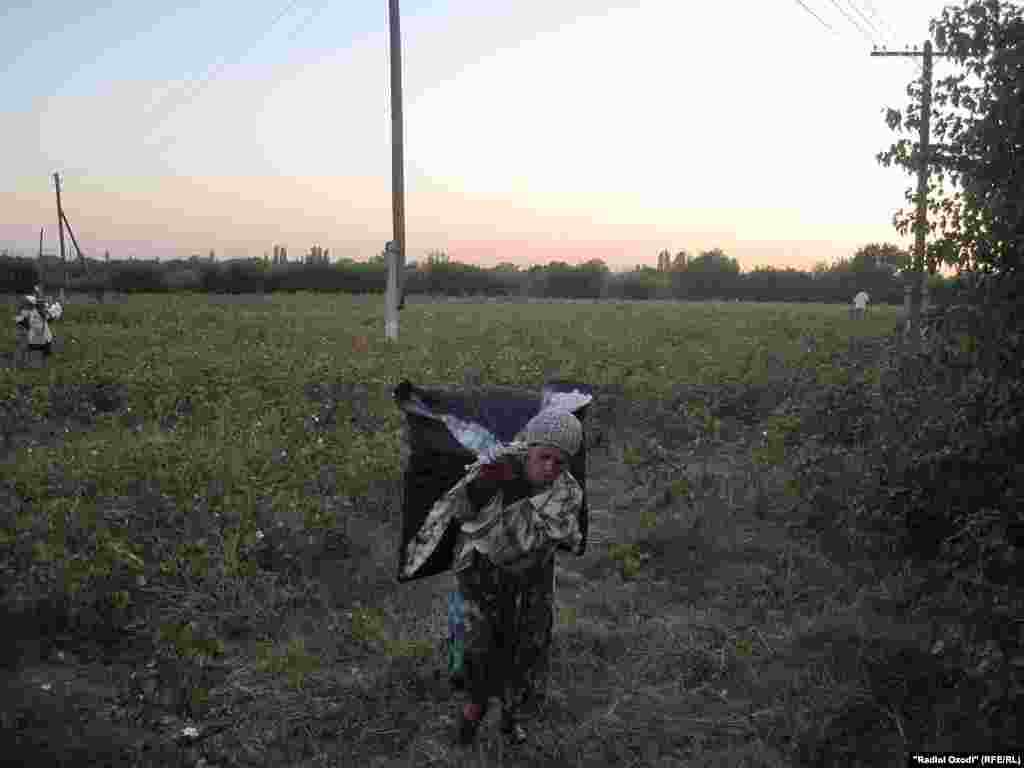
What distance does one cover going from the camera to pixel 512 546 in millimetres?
3283

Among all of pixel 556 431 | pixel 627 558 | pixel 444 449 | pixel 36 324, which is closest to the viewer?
pixel 556 431

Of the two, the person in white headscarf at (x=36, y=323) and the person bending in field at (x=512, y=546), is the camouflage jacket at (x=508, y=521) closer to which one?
the person bending in field at (x=512, y=546)

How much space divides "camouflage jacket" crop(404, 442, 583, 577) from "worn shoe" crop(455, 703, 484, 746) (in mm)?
618

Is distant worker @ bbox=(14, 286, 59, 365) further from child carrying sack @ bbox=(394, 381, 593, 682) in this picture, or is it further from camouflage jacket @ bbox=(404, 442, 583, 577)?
camouflage jacket @ bbox=(404, 442, 583, 577)

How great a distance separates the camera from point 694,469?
8117 mm

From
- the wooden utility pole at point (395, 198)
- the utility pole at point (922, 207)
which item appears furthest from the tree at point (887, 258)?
the wooden utility pole at point (395, 198)

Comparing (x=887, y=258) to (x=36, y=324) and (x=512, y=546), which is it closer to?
(x=512, y=546)

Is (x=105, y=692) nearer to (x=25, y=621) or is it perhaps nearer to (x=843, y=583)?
(x=25, y=621)

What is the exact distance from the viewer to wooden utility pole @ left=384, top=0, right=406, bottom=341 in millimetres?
16375

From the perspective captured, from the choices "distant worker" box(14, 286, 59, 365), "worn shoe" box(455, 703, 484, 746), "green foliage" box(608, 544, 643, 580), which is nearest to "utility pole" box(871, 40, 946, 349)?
"green foliage" box(608, 544, 643, 580)

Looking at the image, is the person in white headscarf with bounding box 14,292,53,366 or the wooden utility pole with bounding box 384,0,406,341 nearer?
the person in white headscarf with bounding box 14,292,53,366

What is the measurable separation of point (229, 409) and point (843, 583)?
638cm

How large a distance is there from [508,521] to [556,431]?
39 cm

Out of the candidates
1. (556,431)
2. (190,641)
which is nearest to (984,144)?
(556,431)
